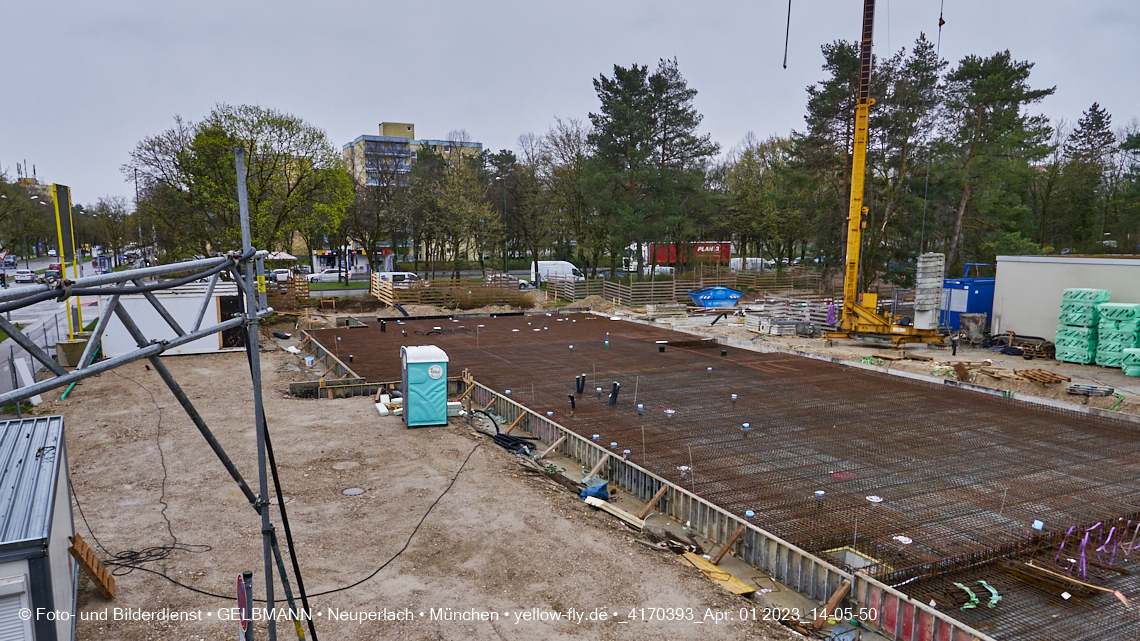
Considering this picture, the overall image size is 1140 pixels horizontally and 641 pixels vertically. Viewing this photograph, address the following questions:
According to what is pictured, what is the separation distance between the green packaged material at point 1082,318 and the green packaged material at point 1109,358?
0.87m

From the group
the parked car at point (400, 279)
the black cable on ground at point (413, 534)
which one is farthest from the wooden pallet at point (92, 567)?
the parked car at point (400, 279)

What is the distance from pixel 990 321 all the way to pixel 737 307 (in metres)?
13.3

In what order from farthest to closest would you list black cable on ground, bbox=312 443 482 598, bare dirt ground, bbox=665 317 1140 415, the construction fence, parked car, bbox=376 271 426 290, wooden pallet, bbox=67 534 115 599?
the construction fence < parked car, bbox=376 271 426 290 < bare dirt ground, bbox=665 317 1140 415 < black cable on ground, bbox=312 443 482 598 < wooden pallet, bbox=67 534 115 599

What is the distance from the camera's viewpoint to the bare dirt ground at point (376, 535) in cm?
723

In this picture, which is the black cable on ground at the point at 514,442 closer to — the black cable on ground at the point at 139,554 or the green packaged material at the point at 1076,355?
the black cable on ground at the point at 139,554

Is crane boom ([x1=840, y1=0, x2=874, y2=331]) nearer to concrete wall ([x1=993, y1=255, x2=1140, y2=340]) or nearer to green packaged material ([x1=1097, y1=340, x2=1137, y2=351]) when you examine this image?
concrete wall ([x1=993, y1=255, x2=1140, y2=340])

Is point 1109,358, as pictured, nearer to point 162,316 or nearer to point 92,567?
point 162,316

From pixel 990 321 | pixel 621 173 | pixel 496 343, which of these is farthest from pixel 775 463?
pixel 621 173

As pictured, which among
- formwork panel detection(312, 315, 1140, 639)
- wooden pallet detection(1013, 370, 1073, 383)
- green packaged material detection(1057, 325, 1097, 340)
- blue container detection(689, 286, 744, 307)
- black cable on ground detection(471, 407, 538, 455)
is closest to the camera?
formwork panel detection(312, 315, 1140, 639)

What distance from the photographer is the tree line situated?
1251 inches

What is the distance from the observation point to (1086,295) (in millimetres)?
20250

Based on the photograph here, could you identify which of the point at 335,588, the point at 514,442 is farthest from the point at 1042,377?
the point at 335,588

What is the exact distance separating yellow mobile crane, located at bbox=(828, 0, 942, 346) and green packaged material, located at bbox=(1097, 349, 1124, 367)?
17.4 ft

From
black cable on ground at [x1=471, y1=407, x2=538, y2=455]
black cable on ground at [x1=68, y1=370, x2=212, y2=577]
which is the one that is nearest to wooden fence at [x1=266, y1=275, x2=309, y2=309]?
black cable on ground at [x1=471, y1=407, x2=538, y2=455]
